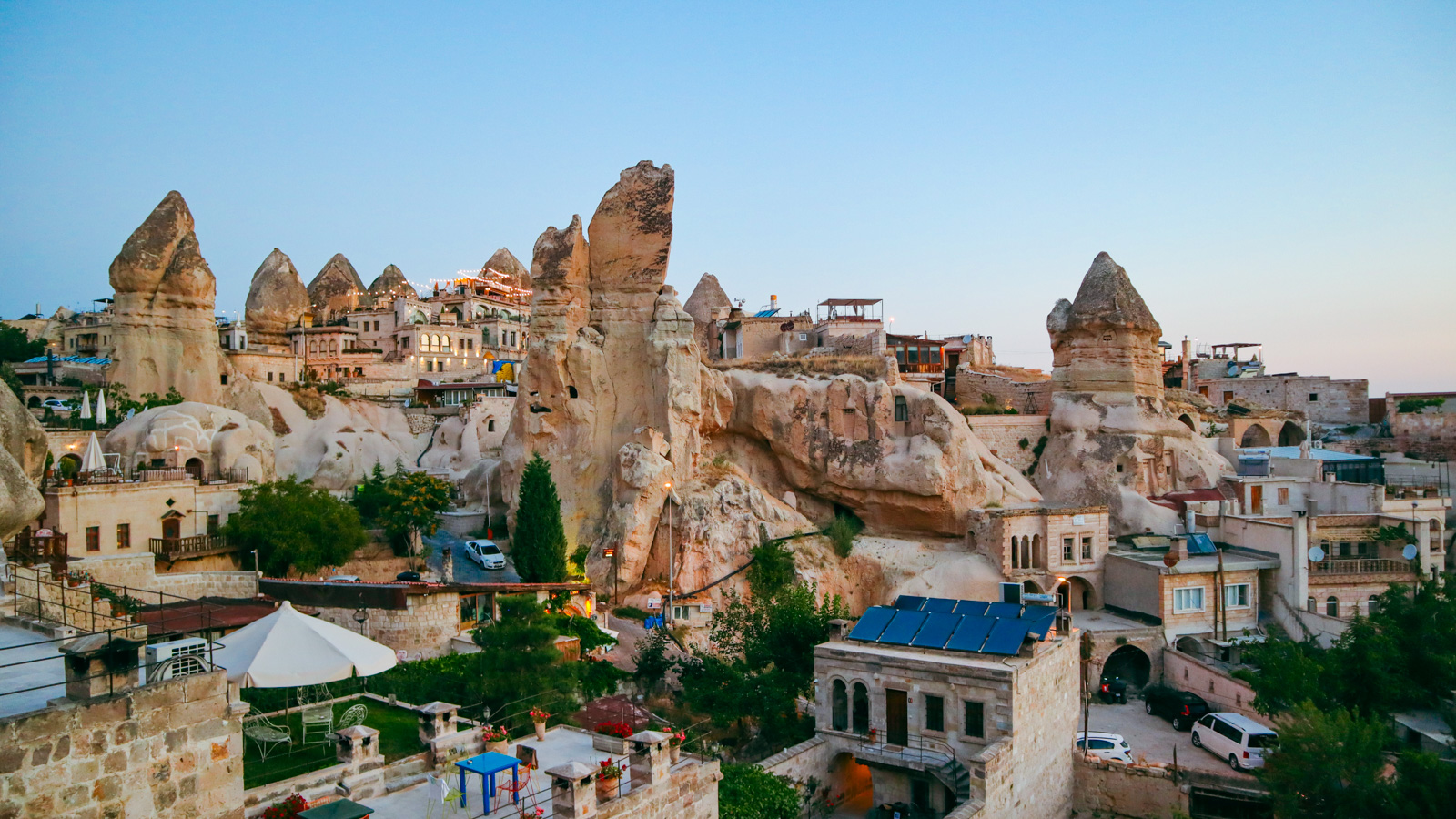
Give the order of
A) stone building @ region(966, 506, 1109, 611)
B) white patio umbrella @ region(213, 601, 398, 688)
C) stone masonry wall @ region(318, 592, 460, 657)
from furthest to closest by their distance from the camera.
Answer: stone building @ region(966, 506, 1109, 611) < stone masonry wall @ region(318, 592, 460, 657) < white patio umbrella @ region(213, 601, 398, 688)

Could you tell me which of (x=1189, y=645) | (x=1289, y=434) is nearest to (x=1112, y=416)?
(x=1189, y=645)

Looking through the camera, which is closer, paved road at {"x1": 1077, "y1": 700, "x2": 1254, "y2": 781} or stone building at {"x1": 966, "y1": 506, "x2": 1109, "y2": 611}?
paved road at {"x1": 1077, "y1": 700, "x2": 1254, "y2": 781}

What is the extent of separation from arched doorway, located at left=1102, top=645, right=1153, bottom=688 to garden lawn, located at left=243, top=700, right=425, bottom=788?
70.8 ft

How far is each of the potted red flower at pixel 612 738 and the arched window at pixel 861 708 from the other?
6.56 m

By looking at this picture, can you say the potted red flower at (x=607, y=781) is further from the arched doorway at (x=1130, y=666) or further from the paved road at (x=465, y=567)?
the arched doorway at (x=1130, y=666)

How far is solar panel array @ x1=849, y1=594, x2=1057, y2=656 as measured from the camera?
19.0 metres

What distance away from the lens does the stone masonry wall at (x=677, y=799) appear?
11453mm

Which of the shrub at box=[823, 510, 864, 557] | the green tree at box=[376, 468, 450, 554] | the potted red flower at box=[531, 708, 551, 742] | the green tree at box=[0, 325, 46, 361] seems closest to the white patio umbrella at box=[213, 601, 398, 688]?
the potted red flower at box=[531, 708, 551, 742]

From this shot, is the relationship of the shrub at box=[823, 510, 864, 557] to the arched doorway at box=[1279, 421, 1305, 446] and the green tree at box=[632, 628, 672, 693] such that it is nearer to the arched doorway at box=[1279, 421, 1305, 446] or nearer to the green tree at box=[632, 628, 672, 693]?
the green tree at box=[632, 628, 672, 693]

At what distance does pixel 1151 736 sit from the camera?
24578 mm

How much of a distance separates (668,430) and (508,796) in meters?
21.9

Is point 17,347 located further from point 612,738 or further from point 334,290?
point 612,738

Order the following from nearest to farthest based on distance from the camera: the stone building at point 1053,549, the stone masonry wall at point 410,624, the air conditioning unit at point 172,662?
the air conditioning unit at point 172,662 < the stone masonry wall at point 410,624 < the stone building at point 1053,549

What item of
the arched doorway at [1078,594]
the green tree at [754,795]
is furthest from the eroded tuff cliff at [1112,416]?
the green tree at [754,795]
